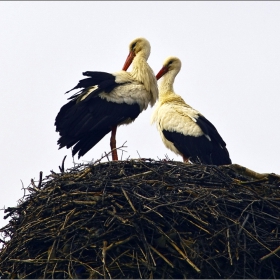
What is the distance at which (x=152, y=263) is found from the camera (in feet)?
23.1

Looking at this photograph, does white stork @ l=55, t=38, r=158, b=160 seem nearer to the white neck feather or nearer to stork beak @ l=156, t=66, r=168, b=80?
the white neck feather

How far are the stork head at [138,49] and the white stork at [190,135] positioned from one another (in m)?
0.67

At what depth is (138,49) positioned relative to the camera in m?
10.3

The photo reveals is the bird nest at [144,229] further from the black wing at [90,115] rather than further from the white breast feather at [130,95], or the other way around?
the white breast feather at [130,95]

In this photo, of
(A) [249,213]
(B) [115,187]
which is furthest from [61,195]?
(A) [249,213]

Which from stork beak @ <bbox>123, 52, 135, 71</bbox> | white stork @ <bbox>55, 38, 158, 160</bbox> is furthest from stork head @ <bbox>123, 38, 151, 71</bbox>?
white stork @ <bbox>55, 38, 158, 160</bbox>

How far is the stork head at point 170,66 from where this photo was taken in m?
10.7

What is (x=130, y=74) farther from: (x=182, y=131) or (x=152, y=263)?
(x=152, y=263)

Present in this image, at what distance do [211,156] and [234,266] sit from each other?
257 cm

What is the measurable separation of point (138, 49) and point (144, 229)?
349cm

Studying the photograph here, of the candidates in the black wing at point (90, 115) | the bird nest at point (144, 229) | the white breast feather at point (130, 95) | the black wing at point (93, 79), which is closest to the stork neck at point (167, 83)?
the white breast feather at point (130, 95)

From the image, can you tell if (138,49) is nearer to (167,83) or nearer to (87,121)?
(167,83)

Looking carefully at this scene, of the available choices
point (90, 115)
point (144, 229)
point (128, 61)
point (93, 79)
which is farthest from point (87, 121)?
point (144, 229)

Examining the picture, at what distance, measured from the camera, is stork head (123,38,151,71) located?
10.2 meters
